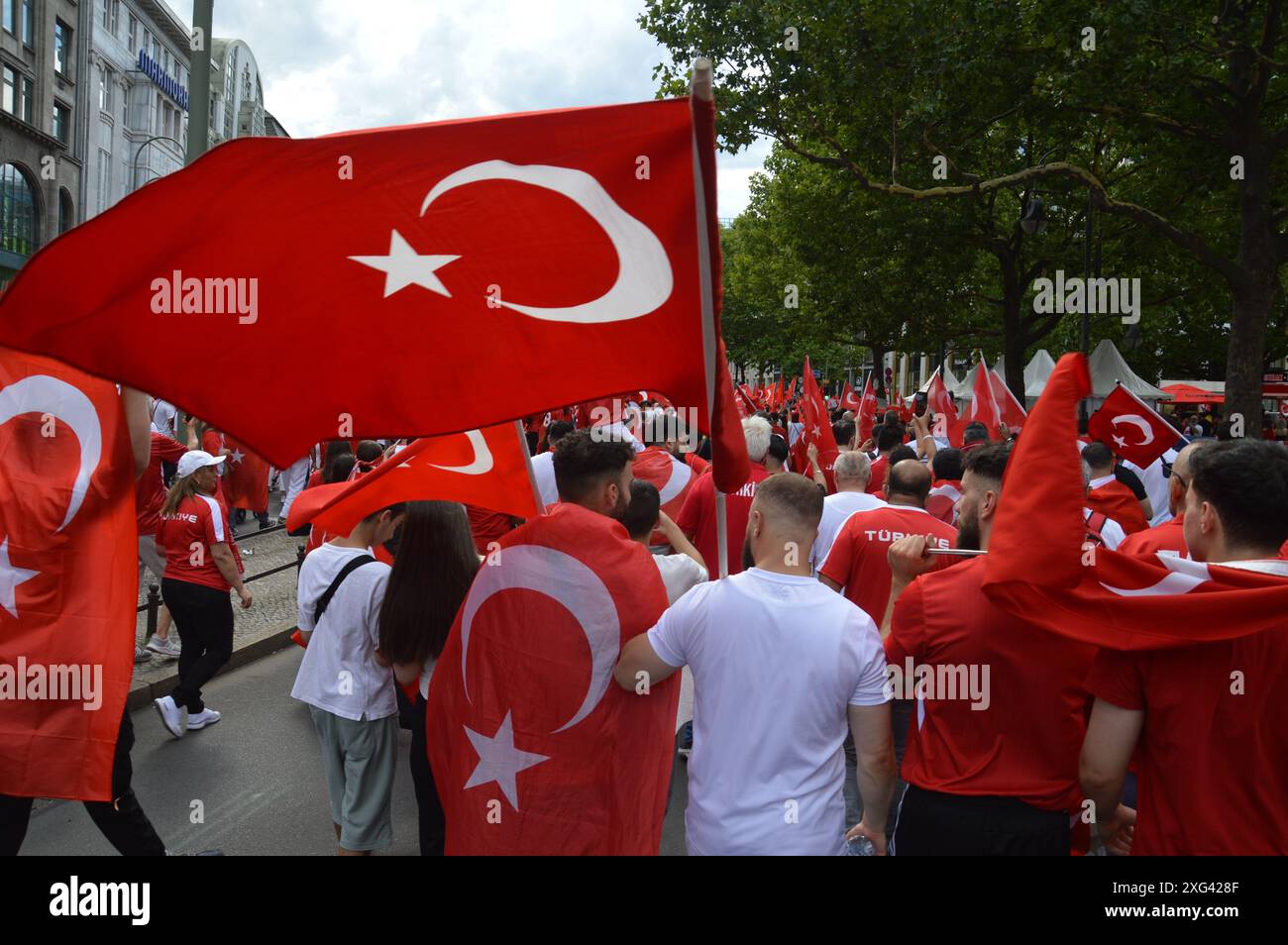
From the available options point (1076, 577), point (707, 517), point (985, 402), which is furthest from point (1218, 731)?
point (985, 402)

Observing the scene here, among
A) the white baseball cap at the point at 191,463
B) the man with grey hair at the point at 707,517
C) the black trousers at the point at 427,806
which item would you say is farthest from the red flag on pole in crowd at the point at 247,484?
the black trousers at the point at 427,806

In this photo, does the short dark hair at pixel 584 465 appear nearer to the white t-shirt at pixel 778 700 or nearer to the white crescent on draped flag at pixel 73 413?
the white t-shirt at pixel 778 700

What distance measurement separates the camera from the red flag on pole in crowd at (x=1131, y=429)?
8031mm

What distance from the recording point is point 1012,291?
23266 mm

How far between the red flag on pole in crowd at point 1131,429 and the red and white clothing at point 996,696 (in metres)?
5.95

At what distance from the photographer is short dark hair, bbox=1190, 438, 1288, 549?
96.5 inches

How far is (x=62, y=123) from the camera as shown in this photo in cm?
4028

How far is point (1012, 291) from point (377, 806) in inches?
875

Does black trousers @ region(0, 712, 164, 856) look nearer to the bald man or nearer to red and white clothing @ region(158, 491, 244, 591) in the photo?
red and white clothing @ region(158, 491, 244, 591)

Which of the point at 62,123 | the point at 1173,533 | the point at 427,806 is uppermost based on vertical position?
the point at 62,123

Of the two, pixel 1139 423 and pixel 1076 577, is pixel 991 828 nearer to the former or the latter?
pixel 1076 577

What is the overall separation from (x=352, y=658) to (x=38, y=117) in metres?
42.0

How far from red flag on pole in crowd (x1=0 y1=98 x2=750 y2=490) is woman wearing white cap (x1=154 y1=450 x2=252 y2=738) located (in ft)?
12.7
